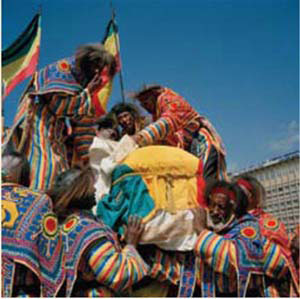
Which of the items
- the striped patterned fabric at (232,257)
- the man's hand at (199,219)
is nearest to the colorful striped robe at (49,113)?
the man's hand at (199,219)

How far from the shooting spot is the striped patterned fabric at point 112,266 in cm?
216

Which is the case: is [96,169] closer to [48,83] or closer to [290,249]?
[48,83]

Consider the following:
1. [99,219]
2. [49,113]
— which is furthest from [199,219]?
[49,113]

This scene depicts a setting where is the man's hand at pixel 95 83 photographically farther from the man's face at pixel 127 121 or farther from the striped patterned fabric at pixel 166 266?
the striped patterned fabric at pixel 166 266

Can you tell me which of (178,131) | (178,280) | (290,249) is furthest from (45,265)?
(178,131)

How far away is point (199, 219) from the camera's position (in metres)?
2.54

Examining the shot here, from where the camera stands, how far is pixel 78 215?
2264mm

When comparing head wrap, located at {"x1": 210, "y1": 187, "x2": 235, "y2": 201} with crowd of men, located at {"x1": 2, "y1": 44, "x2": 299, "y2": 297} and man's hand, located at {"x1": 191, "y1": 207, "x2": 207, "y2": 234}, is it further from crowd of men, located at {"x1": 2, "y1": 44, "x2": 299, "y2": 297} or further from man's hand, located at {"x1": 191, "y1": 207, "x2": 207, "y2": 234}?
man's hand, located at {"x1": 191, "y1": 207, "x2": 207, "y2": 234}

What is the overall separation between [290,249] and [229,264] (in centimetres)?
42

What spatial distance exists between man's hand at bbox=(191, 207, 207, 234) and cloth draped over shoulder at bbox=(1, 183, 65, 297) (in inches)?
28.9

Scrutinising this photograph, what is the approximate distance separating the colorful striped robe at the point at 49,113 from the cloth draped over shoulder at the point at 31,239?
24.5 inches

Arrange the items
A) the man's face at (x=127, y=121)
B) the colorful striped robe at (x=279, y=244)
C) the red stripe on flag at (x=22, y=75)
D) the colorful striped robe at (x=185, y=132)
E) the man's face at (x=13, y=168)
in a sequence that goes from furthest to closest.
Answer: the red stripe on flag at (x=22, y=75) < the man's face at (x=127, y=121) < the colorful striped robe at (x=185, y=132) < the colorful striped robe at (x=279, y=244) < the man's face at (x=13, y=168)

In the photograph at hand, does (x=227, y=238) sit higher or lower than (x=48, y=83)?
lower

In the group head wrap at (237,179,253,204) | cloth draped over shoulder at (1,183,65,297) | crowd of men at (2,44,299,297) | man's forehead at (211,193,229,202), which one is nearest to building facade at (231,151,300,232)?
crowd of men at (2,44,299,297)
